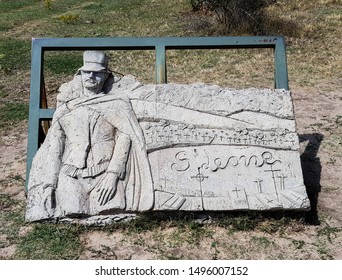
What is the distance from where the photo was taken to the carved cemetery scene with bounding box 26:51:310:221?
419cm

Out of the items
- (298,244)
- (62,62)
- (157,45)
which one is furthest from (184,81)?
(298,244)

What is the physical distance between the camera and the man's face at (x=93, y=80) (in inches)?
178

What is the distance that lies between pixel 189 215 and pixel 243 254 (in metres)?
0.54

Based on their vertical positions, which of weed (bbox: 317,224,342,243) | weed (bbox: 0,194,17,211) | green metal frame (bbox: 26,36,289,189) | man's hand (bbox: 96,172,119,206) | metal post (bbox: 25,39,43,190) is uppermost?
green metal frame (bbox: 26,36,289,189)

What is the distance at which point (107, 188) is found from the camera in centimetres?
418

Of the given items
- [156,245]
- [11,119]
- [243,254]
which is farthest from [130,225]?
[11,119]

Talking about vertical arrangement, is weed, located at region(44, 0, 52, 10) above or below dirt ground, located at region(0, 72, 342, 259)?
above

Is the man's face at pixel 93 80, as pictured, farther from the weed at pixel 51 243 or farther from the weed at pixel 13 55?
the weed at pixel 13 55

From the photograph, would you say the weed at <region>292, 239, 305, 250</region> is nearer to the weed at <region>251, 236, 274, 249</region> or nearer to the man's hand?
the weed at <region>251, 236, 274, 249</region>

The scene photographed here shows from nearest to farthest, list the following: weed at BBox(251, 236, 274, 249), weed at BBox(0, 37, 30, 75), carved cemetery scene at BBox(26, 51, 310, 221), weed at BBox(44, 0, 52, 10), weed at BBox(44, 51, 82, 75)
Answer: weed at BBox(251, 236, 274, 249), carved cemetery scene at BBox(26, 51, 310, 221), weed at BBox(44, 51, 82, 75), weed at BBox(0, 37, 30, 75), weed at BBox(44, 0, 52, 10)

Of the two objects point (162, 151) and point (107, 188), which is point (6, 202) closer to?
point (107, 188)

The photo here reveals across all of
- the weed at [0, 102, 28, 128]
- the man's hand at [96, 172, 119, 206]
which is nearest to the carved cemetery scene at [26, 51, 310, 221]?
the man's hand at [96, 172, 119, 206]

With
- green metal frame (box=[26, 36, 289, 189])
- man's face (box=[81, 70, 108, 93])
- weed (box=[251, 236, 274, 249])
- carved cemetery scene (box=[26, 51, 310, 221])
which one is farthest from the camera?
green metal frame (box=[26, 36, 289, 189])

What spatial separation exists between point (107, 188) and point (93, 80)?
963 millimetres
